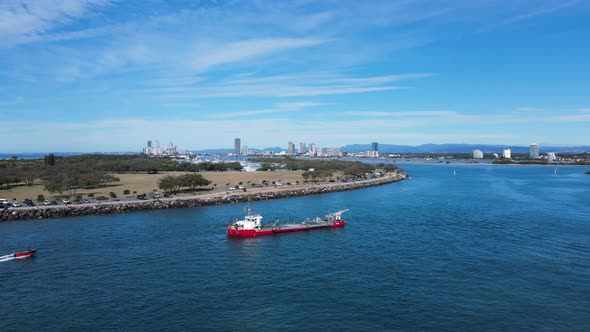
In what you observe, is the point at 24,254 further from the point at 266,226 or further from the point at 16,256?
the point at 266,226

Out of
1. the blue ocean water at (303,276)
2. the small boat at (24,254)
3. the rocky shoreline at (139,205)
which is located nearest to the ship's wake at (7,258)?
the small boat at (24,254)

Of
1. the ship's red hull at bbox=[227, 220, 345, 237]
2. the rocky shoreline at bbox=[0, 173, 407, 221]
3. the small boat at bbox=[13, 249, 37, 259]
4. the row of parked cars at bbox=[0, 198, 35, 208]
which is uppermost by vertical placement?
the row of parked cars at bbox=[0, 198, 35, 208]

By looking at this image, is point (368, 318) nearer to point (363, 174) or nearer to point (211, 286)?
point (211, 286)

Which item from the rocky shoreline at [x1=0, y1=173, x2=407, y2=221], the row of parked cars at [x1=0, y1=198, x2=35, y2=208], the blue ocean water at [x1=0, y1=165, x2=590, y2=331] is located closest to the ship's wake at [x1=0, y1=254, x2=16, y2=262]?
the blue ocean water at [x1=0, y1=165, x2=590, y2=331]

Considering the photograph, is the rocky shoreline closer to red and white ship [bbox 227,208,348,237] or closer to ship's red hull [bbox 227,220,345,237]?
red and white ship [bbox 227,208,348,237]

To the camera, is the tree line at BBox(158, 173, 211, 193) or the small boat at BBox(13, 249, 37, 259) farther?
the tree line at BBox(158, 173, 211, 193)

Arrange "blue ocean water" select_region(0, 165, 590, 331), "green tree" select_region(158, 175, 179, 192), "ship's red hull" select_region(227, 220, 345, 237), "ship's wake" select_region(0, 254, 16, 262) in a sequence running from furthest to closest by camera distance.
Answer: "green tree" select_region(158, 175, 179, 192) → "ship's red hull" select_region(227, 220, 345, 237) → "ship's wake" select_region(0, 254, 16, 262) → "blue ocean water" select_region(0, 165, 590, 331)
